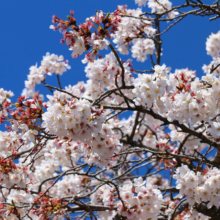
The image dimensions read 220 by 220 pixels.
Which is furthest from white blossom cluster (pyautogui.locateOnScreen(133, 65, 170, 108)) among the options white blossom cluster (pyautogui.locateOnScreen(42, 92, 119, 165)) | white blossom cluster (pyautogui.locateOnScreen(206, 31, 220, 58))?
white blossom cluster (pyautogui.locateOnScreen(206, 31, 220, 58))

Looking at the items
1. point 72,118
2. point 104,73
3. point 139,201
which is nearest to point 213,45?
point 104,73

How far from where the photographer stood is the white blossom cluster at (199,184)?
10.1 feet

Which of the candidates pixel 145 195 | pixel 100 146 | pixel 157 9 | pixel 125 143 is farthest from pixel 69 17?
pixel 157 9

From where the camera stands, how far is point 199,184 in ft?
10.5

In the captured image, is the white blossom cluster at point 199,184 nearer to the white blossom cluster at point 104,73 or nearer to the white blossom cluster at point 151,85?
the white blossom cluster at point 151,85

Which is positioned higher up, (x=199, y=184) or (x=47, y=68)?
(x=47, y=68)

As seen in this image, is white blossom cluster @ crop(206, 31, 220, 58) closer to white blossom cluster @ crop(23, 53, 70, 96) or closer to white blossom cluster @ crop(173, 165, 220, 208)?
white blossom cluster @ crop(23, 53, 70, 96)

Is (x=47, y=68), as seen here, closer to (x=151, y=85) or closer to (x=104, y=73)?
(x=104, y=73)

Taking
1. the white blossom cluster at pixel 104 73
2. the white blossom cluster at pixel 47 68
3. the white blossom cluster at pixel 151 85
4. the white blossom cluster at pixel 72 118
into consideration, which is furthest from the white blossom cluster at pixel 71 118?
the white blossom cluster at pixel 47 68

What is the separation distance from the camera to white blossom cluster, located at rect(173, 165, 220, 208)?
10.1 ft

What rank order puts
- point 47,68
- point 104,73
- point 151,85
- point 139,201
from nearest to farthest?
point 151,85 < point 139,201 < point 104,73 < point 47,68

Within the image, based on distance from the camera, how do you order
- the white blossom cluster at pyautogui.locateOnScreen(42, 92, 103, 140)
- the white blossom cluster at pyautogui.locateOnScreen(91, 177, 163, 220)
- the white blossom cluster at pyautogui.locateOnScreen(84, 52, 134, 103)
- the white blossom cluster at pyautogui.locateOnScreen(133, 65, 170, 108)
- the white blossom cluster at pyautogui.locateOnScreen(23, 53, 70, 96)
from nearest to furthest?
the white blossom cluster at pyautogui.locateOnScreen(42, 92, 103, 140) < the white blossom cluster at pyautogui.locateOnScreen(133, 65, 170, 108) < the white blossom cluster at pyautogui.locateOnScreen(91, 177, 163, 220) < the white blossom cluster at pyautogui.locateOnScreen(84, 52, 134, 103) < the white blossom cluster at pyautogui.locateOnScreen(23, 53, 70, 96)

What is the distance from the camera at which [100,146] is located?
287 centimetres

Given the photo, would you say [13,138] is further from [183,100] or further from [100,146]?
[183,100]
